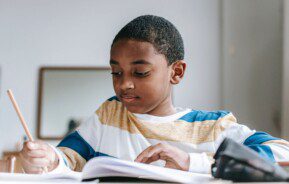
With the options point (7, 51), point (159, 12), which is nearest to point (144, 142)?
point (159, 12)

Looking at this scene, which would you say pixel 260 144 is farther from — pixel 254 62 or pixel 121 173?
pixel 254 62

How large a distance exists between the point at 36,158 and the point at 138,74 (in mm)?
275

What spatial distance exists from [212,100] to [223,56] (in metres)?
0.34

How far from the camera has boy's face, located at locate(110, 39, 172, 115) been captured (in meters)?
0.86

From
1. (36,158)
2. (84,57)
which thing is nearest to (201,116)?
(36,158)

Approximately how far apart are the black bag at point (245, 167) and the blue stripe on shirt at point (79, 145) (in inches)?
17.4

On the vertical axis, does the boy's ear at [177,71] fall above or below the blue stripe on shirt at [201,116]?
above

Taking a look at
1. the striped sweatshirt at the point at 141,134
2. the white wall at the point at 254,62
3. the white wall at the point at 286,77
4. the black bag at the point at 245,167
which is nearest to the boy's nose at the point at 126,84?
the striped sweatshirt at the point at 141,134

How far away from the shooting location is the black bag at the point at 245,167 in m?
0.47

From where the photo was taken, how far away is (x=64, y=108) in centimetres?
325

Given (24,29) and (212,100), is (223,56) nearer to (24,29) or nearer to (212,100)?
(212,100)

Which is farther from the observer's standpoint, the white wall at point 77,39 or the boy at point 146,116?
the white wall at point 77,39

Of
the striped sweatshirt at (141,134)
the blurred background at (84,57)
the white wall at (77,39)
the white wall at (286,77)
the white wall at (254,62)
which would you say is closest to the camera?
the striped sweatshirt at (141,134)

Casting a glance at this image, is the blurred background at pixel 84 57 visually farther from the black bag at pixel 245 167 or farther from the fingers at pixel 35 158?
the black bag at pixel 245 167
